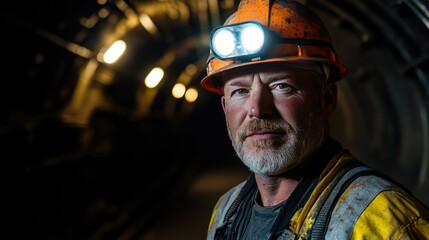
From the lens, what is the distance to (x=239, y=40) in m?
2.25

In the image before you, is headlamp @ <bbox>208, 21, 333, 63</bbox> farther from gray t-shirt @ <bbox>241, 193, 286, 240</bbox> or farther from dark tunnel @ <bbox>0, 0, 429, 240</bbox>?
dark tunnel @ <bbox>0, 0, 429, 240</bbox>

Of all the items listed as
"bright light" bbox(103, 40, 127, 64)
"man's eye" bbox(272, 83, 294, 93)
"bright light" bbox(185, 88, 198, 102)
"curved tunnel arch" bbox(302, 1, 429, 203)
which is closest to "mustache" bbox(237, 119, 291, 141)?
"man's eye" bbox(272, 83, 294, 93)

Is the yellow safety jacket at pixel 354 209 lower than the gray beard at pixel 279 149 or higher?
lower

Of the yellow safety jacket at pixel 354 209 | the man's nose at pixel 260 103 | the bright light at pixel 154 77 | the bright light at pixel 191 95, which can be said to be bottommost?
the yellow safety jacket at pixel 354 209

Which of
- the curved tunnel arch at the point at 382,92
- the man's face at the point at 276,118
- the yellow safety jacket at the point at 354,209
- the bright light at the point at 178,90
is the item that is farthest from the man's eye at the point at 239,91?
the bright light at the point at 178,90

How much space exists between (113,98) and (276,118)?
6.24 metres

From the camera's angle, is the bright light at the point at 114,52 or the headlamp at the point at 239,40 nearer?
the headlamp at the point at 239,40

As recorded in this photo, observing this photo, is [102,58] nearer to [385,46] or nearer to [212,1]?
[212,1]

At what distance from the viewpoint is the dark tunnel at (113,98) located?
4.62m

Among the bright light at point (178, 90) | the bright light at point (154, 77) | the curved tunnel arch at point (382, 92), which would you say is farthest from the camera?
the bright light at point (178, 90)

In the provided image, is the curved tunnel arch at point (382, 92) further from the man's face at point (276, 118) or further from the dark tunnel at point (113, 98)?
the man's face at point (276, 118)

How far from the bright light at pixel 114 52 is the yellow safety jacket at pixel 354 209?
17.7ft

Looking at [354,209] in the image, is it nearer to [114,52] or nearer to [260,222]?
[260,222]

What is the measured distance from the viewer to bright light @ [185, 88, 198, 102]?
13917mm
